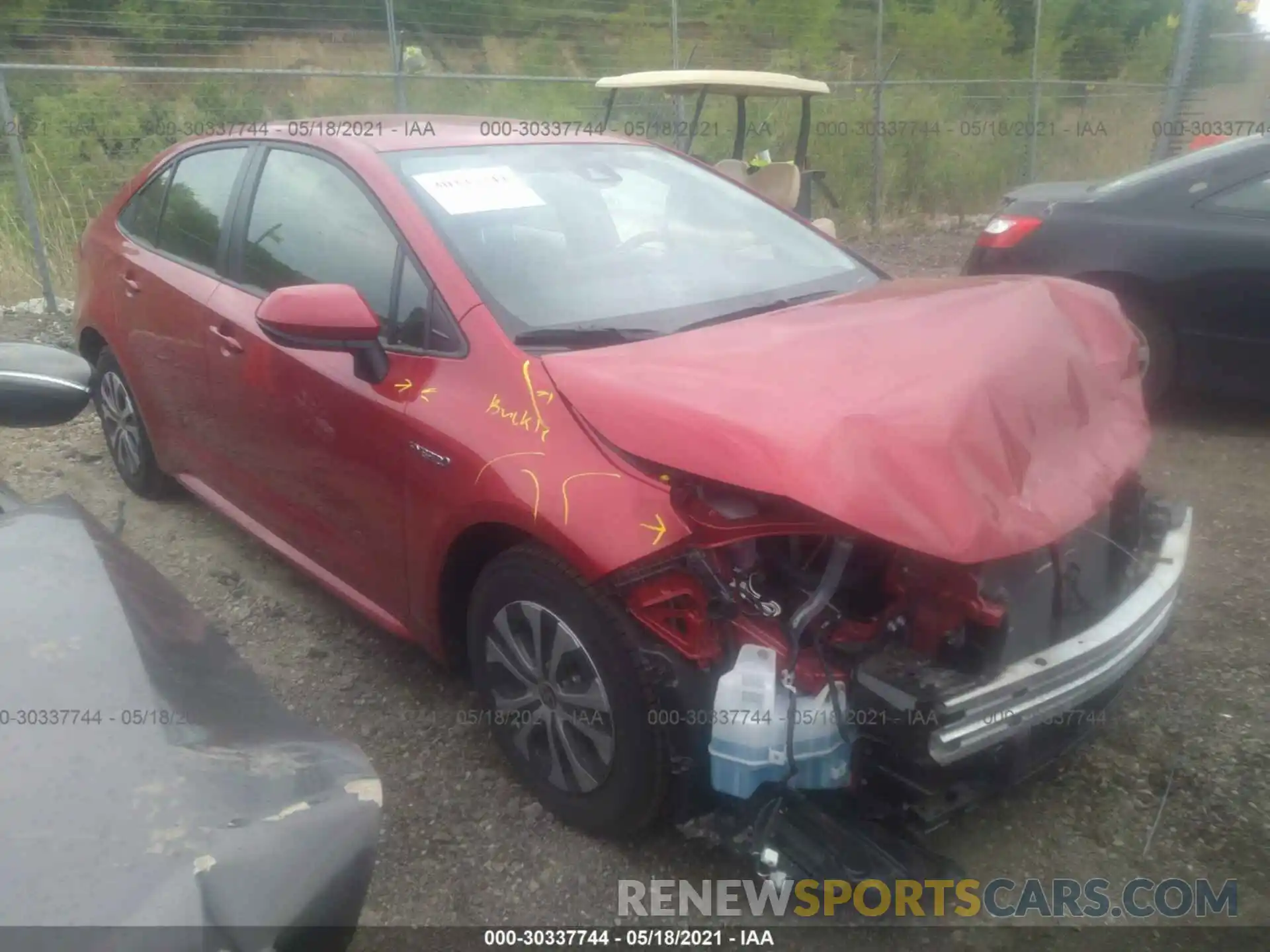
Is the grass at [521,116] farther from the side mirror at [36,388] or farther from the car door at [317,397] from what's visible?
the side mirror at [36,388]

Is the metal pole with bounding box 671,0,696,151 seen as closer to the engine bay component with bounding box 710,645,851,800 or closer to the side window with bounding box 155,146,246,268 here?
the side window with bounding box 155,146,246,268

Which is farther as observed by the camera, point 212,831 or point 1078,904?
point 1078,904

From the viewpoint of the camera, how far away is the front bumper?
2.03 m

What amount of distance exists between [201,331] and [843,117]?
35.9 ft

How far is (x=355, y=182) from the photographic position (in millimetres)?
2996

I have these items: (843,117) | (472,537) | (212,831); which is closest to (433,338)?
(472,537)

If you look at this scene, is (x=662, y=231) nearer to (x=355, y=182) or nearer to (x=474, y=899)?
(x=355, y=182)

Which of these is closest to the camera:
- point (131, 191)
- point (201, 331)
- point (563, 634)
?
point (563, 634)

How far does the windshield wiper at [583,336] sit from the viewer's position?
2.56 m

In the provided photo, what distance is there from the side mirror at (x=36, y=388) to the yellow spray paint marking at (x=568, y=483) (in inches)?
40.1

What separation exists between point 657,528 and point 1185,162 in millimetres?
4520

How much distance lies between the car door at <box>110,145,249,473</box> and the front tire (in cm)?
162

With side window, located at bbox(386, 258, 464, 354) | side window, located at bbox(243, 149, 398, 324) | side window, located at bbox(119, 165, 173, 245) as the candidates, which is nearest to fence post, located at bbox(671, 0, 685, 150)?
side window, located at bbox(119, 165, 173, 245)

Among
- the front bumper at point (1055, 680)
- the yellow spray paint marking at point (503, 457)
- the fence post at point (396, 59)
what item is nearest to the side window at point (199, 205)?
the yellow spray paint marking at point (503, 457)
